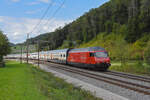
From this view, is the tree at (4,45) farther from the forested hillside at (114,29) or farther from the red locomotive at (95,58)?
the red locomotive at (95,58)

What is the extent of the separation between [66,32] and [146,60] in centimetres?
12271

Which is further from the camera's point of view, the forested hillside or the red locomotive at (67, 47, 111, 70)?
the forested hillside

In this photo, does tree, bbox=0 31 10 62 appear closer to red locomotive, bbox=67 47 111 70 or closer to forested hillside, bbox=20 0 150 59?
forested hillside, bbox=20 0 150 59

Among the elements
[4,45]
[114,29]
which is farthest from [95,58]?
[114,29]

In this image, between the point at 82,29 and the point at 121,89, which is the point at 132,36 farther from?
the point at 121,89

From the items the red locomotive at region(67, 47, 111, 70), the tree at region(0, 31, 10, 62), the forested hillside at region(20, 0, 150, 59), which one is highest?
the forested hillside at region(20, 0, 150, 59)

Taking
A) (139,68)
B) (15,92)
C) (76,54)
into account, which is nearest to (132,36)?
(76,54)

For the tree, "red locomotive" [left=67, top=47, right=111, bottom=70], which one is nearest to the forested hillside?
"red locomotive" [left=67, top=47, right=111, bottom=70]

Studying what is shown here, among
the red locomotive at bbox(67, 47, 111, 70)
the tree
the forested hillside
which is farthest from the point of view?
the forested hillside

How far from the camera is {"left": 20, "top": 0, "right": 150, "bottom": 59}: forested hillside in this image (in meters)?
74.8

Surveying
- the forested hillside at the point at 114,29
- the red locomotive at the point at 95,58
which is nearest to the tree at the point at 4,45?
the forested hillside at the point at 114,29

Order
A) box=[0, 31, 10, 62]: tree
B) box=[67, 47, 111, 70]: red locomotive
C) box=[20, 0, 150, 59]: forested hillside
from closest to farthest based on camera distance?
1. box=[67, 47, 111, 70]: red locomotive
2. box=[0, 31, 10, 62]: tree
3. box=[20, 0, 150, 59]: forested hillside

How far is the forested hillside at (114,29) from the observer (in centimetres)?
7481

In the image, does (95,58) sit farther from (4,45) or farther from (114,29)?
(114,29)
